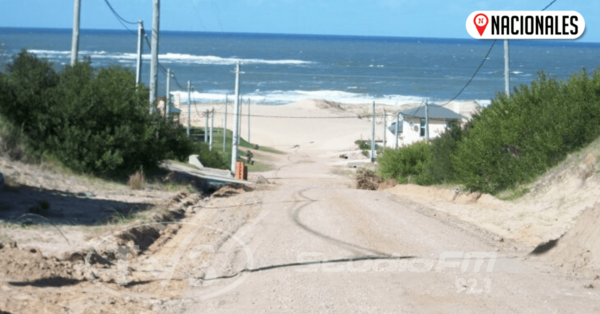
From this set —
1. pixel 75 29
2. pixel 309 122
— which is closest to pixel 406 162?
pixel 75 29

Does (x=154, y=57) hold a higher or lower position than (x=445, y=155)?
higher

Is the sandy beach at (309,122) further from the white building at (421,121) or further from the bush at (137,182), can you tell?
the bush at (137,182)

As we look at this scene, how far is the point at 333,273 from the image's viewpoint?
11.5 meters

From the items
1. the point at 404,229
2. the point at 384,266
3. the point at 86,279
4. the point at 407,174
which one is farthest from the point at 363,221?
the point at 407,174

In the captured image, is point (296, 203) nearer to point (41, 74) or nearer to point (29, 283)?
point (41, 74)

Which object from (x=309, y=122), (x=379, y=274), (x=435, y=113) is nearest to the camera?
(x=379, y=274)

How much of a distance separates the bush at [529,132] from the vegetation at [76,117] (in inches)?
447

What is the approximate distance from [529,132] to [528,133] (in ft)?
0.16

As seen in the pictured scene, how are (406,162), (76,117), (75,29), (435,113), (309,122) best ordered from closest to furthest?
(76,117) < (75,29) < (406,162) < (435,113) < (309,122)

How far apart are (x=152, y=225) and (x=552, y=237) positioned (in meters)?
8.10

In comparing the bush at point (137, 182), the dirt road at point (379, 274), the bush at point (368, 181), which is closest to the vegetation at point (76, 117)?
the bush at point (137, 182)

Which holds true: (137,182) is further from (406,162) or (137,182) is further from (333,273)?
(406,162)

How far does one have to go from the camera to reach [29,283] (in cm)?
973

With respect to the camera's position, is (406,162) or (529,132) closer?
(529,132)
